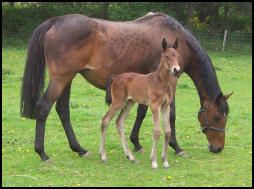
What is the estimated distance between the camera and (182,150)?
24.3 feet

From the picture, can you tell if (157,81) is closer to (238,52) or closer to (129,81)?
(129,81)

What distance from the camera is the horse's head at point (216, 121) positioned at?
730 cm

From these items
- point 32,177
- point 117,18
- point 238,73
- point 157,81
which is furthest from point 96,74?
point 117,18

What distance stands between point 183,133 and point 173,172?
2726 millimetres

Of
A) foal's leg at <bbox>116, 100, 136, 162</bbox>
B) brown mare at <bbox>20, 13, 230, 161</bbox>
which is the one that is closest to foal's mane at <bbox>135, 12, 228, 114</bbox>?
brown mare at <bbox>20, 13, 230, 161</bbox>

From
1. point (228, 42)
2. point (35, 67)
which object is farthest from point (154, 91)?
point (228, 42)

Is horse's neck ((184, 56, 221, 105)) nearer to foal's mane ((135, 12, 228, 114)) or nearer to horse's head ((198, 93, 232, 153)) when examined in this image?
foal's mane ((135, 12, 228, 114))

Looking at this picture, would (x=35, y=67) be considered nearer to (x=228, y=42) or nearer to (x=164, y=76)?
(x=164, y=76)

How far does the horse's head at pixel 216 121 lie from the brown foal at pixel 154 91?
2.99 ft

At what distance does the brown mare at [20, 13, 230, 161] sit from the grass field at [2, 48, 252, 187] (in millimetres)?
354

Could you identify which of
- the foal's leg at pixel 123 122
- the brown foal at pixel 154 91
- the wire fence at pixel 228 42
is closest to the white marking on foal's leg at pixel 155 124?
the brown foal at pixel 154 91

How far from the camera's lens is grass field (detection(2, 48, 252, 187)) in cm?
587

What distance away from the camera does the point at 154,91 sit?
249 inches

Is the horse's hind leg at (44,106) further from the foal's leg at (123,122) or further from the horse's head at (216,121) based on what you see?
the horse's head at (216,121)
